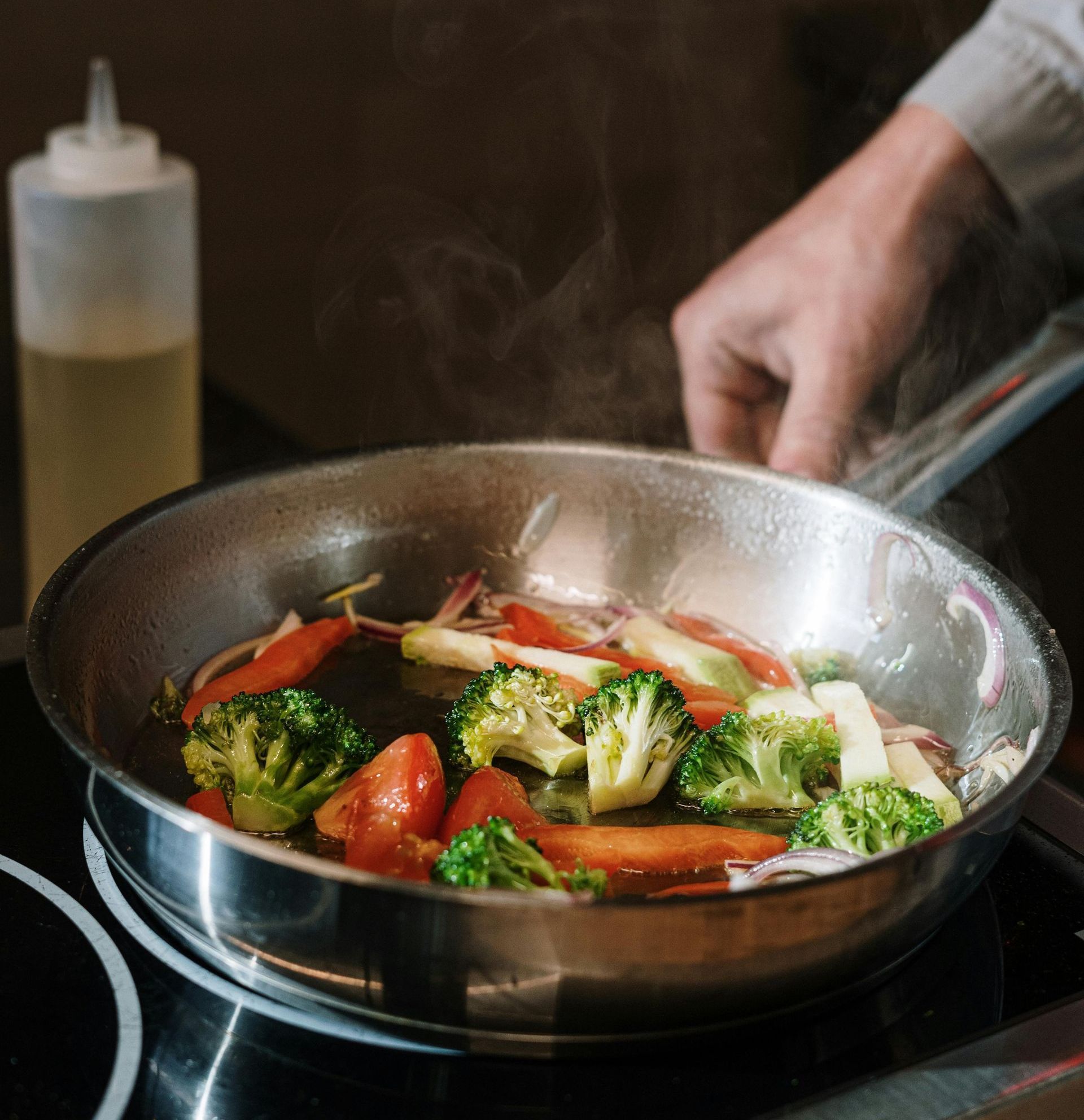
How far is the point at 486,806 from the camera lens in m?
1.10

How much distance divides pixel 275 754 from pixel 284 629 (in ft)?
1.25

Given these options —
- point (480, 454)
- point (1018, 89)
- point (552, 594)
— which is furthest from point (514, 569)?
point (1018, 89)

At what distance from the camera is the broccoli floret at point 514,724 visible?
1.23m

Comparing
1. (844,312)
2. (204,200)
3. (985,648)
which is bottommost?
(204,200)

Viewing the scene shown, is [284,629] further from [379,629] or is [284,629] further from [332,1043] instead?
[332,1043]

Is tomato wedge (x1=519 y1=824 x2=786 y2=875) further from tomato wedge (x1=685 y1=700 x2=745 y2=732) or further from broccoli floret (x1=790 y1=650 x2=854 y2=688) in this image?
broccoli floret (x1=790 y1=650 x2=854 y2=688)

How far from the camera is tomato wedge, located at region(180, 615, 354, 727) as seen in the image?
1314 millimetres

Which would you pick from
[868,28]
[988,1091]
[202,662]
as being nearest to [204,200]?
[868,28]

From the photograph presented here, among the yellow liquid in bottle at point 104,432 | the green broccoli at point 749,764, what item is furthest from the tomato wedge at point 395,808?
the yellow liquid in bottle at point 104,432

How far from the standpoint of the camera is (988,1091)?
86cm

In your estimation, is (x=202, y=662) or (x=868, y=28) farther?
(x=868, y=28)

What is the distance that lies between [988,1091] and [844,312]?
1.17 metres

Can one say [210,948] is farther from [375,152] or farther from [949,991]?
[375,152]

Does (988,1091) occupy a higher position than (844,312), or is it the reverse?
(844,312)
